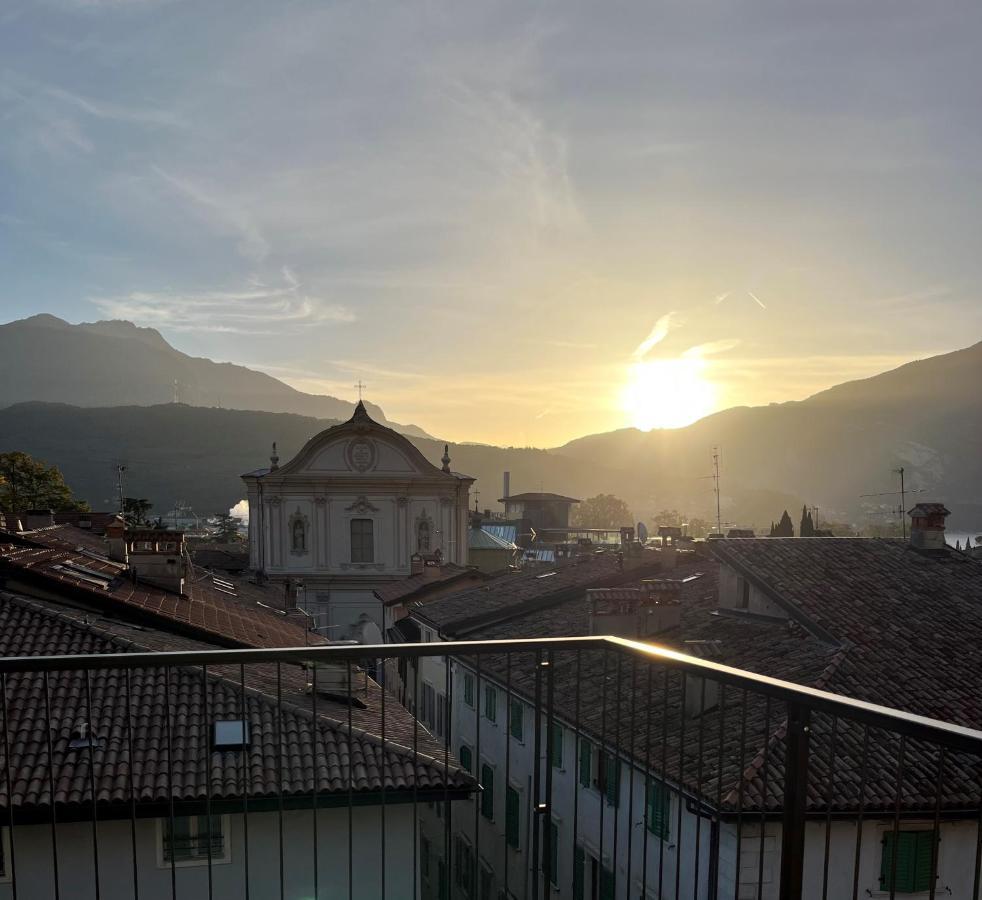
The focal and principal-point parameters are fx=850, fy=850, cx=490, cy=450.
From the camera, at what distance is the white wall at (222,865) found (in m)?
7.45

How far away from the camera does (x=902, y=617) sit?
13.0 m

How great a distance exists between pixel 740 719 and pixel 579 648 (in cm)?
320

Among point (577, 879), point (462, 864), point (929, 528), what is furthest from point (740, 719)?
point (929, 528)

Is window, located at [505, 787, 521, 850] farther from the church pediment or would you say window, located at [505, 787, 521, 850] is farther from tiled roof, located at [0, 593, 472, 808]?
the church pediment

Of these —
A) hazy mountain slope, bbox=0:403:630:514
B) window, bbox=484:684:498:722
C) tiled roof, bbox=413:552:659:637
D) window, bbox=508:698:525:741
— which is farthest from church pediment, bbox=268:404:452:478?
hazy mountain slope, bbox=0:403:630:514

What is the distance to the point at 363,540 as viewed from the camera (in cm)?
3762

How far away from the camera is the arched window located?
37625 millimetres

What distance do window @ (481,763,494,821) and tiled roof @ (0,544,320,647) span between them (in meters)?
4.64

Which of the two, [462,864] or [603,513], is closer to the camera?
[462,864]

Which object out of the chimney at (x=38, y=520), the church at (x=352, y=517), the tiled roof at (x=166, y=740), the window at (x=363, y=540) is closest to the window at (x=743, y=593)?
A: the tiled roof at (x=166, y=740)

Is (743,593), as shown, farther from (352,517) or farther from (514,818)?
(352,517)

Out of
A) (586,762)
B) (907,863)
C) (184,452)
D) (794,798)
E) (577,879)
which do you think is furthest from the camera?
(184,452)

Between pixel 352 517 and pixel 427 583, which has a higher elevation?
pixel 352 517

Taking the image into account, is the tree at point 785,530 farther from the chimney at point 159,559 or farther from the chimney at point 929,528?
the chimney at point 159,559
